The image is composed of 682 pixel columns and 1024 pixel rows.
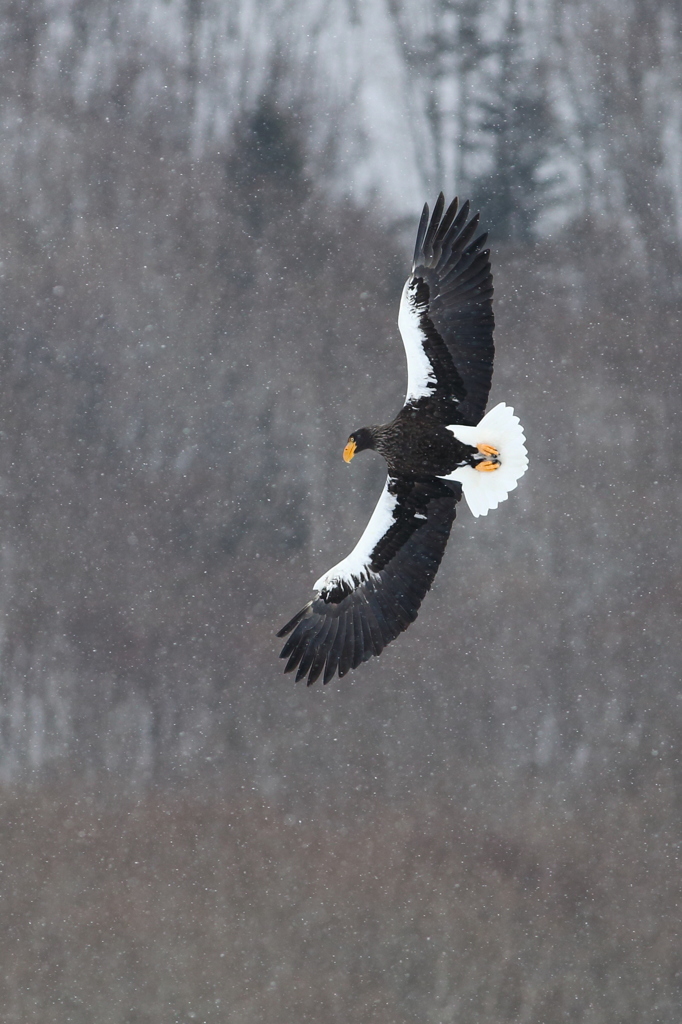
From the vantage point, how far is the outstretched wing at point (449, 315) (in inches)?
179

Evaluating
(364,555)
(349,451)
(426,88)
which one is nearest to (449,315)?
(349,451)

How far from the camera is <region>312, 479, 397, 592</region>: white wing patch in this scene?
4.92m

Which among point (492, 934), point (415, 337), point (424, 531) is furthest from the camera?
point (492, 934)

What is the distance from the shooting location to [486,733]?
732 centimetres

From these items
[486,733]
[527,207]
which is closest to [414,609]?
[486,733]

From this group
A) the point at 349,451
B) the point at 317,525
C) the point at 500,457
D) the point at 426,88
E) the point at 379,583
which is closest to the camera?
the point at 500,457

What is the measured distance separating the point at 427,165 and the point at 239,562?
2.98 meters

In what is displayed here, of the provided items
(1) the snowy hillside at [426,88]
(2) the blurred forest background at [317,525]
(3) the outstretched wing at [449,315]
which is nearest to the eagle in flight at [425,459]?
(3) the outstretched wing at [449,315]

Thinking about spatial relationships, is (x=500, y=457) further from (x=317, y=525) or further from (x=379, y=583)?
(x=317, y=525)

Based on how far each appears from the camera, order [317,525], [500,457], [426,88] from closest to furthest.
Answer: [500,457] < [317,525] < [426,88]

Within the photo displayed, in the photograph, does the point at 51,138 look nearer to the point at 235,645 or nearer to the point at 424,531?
the point at 235,645

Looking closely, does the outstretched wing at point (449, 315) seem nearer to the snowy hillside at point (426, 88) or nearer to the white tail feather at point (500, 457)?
the white tail feather at point (500, 457)

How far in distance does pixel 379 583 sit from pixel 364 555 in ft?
0.47

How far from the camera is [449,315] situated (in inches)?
181
